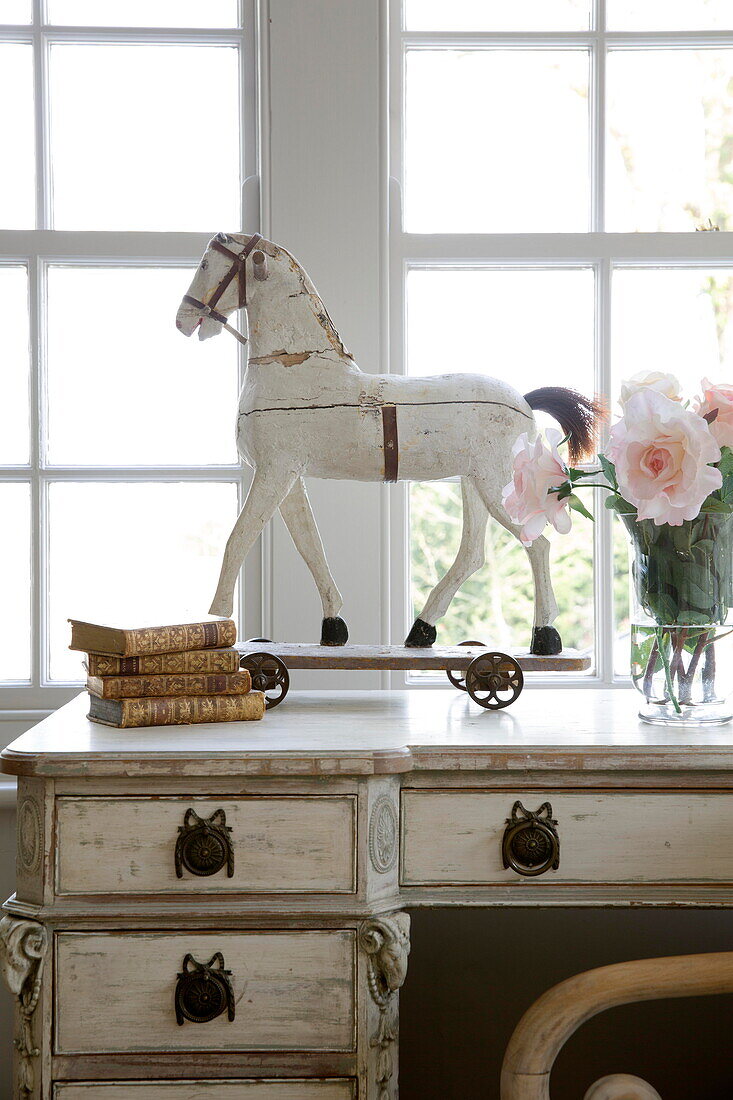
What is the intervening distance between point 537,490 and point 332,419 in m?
0.37

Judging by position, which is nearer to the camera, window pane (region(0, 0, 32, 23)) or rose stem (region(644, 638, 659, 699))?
rose stem (region(644, 638, 659, 699))

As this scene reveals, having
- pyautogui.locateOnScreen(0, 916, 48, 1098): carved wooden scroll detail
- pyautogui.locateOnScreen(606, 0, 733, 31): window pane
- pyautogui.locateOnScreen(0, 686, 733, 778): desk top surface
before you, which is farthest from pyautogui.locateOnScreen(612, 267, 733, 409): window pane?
pyautogui.locateOnScreen(0, 916, 48, 1098): carved wooden scroll detail

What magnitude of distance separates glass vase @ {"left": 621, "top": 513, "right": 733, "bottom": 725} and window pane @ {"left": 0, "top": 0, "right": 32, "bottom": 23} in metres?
1.57

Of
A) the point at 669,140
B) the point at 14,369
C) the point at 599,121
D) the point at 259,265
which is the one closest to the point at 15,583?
the point at 14,369

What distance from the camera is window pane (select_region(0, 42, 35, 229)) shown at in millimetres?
2010

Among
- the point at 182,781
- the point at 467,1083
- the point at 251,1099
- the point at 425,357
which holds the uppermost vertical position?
the point at 425,357

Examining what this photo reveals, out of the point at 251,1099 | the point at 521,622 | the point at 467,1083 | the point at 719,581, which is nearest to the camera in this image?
the point at 251,1099

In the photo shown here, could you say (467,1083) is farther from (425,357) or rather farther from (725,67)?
(725,67)

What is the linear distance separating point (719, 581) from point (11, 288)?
1455mm

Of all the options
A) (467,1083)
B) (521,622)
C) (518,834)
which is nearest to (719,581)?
(518,834)

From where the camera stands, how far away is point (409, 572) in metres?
2.04

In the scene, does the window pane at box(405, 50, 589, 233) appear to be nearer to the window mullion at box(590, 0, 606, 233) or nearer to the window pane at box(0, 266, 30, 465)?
the window mullion at box(590, 0, 606, 233)

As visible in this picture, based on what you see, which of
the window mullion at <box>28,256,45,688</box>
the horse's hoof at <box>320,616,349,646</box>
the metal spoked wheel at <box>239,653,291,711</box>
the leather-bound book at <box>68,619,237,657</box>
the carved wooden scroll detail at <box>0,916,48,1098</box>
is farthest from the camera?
the window mullion at <box>28,256,45,688</box>

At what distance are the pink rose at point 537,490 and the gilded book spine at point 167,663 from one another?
1.48 feet
